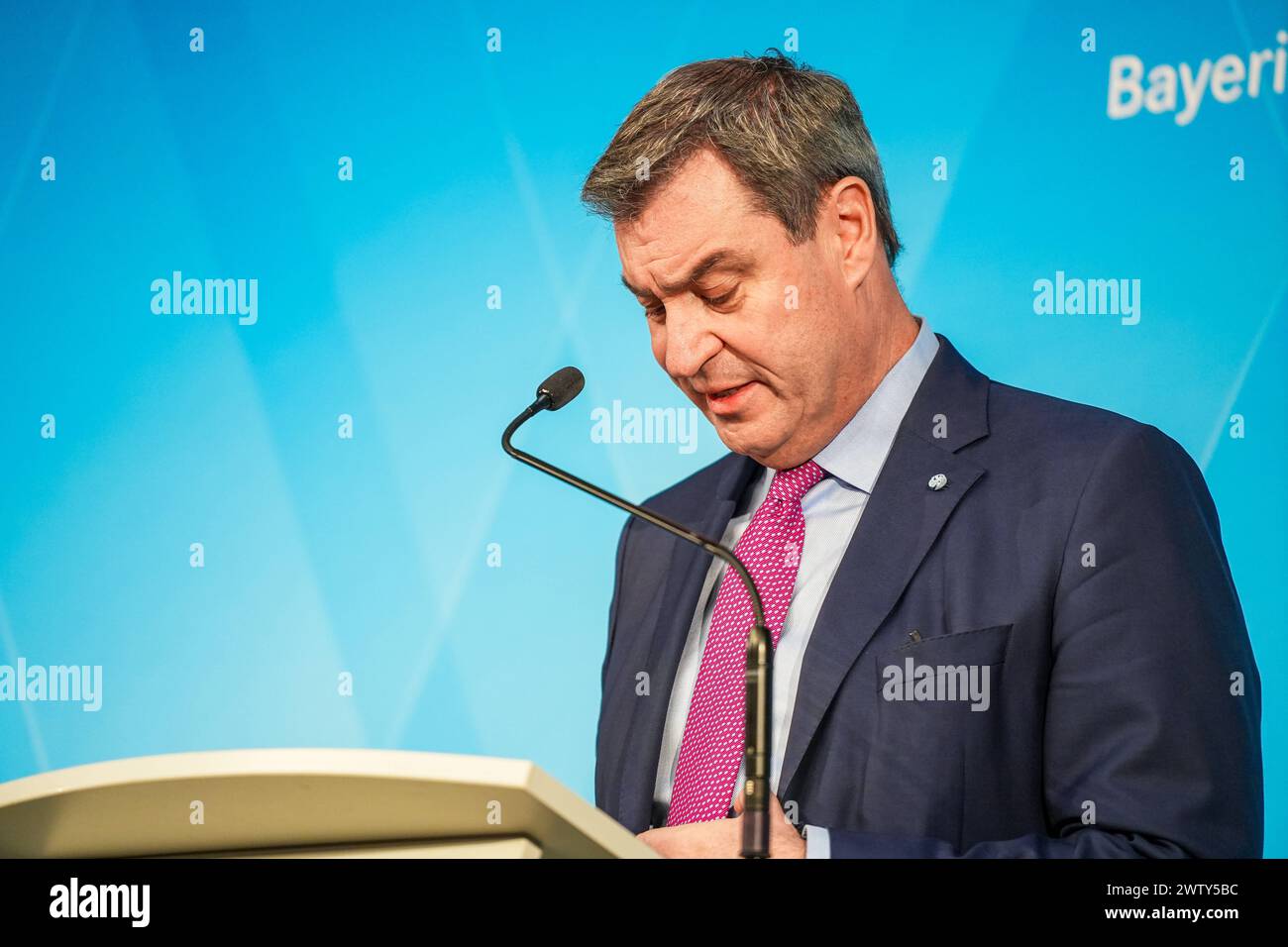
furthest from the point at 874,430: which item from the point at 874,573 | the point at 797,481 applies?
the point at 874,573

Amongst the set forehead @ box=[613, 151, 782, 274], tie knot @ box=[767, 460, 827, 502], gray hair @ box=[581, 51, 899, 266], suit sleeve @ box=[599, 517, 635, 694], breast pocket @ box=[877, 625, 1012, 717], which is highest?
gray hair @ box=[581, 51, 899, 266]

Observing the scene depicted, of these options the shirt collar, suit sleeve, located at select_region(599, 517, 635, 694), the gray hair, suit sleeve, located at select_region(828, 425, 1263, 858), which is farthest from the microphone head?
suit sleeve, located at select_region(828, 425, 1263, 858)

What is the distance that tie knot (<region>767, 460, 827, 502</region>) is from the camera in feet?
7.60

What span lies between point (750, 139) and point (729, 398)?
0.45 meters

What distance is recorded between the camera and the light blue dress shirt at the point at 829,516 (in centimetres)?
220

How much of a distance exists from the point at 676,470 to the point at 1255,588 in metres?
1.15

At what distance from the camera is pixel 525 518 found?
9.14 ft

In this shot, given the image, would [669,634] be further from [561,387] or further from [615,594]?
[561,387]

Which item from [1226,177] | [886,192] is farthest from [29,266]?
[1226,177]

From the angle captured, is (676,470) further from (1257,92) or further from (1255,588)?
(1257,92)

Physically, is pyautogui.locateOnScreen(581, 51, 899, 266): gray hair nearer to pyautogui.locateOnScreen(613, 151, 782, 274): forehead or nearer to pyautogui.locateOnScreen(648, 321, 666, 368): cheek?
pyautogui.locateOnScreen(613, 151, 782, 274): forehead

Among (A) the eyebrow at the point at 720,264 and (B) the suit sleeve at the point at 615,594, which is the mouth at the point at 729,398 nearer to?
(A) the eyebrow at the point at 720,264
